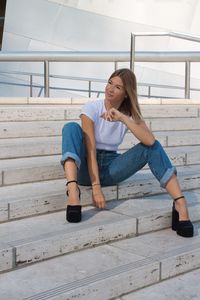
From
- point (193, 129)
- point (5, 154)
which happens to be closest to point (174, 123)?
point (193, 129)

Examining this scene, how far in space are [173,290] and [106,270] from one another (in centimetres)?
38

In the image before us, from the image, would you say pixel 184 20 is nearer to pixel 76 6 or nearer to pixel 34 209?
pixel 76 6

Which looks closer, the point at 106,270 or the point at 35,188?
the point at 106,270

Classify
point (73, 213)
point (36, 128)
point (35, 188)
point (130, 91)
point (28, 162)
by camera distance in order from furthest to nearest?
point (36, 128), point (28, 162), point (35, 188), point (130, 91), point (73, 213)

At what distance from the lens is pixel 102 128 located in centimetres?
381

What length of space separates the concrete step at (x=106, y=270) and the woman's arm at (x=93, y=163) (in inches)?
10.1

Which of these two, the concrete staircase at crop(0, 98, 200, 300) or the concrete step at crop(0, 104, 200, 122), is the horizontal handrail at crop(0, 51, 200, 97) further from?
the concrete staircase at crop(0, 98, 200, 300)

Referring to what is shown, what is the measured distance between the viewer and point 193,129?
665cm

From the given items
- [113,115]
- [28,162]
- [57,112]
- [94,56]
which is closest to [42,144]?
[28,162]

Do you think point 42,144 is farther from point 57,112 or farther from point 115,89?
point 115,89

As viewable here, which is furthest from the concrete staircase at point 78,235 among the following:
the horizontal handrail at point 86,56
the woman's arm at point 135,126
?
the horizontal handrail at point 86,56

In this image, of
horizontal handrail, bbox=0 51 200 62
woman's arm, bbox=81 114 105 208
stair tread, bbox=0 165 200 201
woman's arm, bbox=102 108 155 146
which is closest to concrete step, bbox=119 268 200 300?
woman's arm, bbox=81 114 105 208

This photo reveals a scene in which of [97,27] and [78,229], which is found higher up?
[97,27]

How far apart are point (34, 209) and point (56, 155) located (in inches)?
52.5
